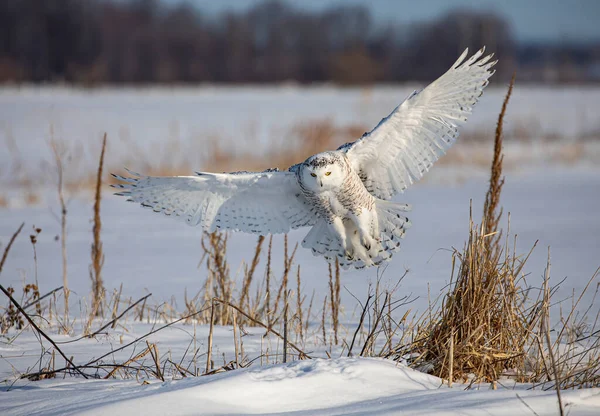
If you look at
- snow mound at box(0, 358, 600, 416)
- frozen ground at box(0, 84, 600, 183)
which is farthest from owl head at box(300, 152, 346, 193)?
frozen ground at box(0, 84, 600, 183)

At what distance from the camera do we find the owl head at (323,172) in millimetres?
3949

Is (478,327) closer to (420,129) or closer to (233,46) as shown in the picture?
(420,129)

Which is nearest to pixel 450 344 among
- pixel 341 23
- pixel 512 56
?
pixel 512 56

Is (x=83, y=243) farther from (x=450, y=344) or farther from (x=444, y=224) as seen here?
(x=450, y=344)

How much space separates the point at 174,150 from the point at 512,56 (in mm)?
48967

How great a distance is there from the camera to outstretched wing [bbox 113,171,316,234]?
4172 mm

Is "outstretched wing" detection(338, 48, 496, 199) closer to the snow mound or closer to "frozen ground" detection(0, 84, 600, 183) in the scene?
the snow mound

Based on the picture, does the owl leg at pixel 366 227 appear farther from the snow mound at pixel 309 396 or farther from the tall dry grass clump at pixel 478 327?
the snow mound at pixel 309 396

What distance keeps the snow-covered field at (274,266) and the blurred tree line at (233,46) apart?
1919 centimetres

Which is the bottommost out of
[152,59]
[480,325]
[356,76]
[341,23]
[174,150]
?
[480,325]

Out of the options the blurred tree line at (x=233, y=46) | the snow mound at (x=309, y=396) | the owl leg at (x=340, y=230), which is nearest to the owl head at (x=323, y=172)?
the owl leg at (x=340, y=230)

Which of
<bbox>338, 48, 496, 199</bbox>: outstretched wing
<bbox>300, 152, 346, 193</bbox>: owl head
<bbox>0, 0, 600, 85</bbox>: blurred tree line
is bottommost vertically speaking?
<bbox>300, 152, 346, 193</bbox>: owl head

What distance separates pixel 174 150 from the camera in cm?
1304

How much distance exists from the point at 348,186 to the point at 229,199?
2.71ft
